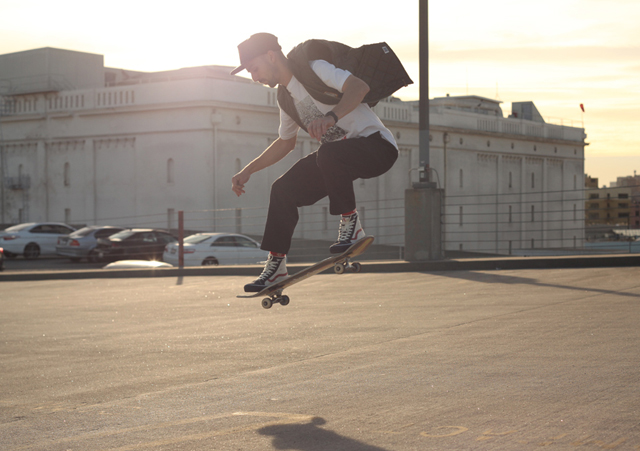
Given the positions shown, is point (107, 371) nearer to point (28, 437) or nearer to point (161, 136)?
point (28, 437)

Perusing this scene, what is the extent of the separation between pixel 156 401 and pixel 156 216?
3274 centimetres

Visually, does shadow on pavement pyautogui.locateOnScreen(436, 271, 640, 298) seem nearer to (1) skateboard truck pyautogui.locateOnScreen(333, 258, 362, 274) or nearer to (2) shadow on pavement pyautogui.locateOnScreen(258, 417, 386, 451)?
(1) skateboard truck pyautogui.locateOnScreen(333, 258, 362, 274)

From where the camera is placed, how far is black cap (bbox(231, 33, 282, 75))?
5.11 m

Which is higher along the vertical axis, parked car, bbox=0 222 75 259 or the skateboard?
the skateboard

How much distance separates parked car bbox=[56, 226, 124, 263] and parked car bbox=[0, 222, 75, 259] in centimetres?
240

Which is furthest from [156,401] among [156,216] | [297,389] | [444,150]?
[444,150]

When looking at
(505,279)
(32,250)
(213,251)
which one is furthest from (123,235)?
(505,279)

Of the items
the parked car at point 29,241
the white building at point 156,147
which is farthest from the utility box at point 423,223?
the parked car at point 29,241

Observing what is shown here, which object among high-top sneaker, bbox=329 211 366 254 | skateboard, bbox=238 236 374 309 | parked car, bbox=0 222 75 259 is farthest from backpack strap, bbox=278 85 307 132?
parked car, bbox=0 222 75 259

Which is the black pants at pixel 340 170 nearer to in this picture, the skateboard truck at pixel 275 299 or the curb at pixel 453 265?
the skateboard truck at pixel 275 299

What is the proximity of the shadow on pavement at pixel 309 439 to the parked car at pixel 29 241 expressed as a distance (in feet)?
96.3

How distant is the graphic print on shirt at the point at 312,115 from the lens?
520 centimetres

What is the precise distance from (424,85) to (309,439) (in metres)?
11.7

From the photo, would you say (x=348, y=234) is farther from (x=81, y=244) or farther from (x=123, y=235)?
(x=81, y=244)
